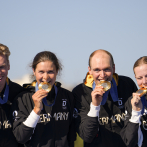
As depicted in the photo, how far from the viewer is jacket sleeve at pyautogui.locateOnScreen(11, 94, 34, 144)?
589 cm

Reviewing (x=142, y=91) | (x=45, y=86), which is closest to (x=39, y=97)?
(x=45, y=86)

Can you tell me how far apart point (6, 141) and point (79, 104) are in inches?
72.7

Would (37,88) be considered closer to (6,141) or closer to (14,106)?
(14,106)

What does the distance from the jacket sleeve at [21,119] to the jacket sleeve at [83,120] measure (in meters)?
1.14

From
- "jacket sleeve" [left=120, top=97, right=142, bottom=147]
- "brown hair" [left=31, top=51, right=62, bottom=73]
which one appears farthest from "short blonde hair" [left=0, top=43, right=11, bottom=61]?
"jacket sleeve" [left=120, top=97, right=142, bottom=147]

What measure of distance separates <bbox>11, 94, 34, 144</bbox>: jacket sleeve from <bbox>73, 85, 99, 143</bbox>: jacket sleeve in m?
1.14

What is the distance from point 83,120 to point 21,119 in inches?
54.4

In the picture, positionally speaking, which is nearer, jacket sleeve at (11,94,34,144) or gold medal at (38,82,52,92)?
jacket sleeve at (11,94,34,144)

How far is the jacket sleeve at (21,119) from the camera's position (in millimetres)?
5895

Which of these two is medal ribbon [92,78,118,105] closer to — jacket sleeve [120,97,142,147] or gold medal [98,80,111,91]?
gold medal [98,80,111,91]

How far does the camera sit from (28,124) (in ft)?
19.4

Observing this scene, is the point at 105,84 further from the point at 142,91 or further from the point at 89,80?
the point at 142,91

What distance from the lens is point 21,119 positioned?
6.13 metres

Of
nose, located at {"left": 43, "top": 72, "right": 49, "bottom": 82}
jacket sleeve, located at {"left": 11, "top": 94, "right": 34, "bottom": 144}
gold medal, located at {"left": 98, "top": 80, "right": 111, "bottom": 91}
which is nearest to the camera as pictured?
jacket sleeve, located at {"left": 11, "top": 94, "right": 34, "bottom": 144}
